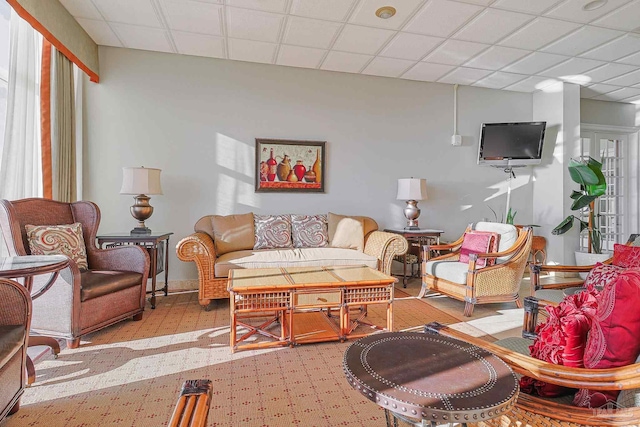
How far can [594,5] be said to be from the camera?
9.97 feet

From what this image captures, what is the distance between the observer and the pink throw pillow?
11.1 ft

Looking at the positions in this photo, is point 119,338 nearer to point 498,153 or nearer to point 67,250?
point 67,250

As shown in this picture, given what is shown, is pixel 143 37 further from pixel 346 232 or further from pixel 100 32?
pixel 346 232

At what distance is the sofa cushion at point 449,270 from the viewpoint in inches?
129

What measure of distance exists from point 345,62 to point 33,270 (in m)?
3.75

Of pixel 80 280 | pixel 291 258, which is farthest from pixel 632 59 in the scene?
pixel 80 280

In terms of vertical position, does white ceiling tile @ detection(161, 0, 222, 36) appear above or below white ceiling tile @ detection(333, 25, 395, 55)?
below

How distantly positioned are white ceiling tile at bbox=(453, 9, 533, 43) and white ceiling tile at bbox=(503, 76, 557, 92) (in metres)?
1.53

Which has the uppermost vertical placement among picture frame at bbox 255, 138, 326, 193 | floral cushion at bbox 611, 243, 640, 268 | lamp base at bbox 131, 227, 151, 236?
picture frame at bbox 255, 138, 326, 193

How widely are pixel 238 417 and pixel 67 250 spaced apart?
2025mm

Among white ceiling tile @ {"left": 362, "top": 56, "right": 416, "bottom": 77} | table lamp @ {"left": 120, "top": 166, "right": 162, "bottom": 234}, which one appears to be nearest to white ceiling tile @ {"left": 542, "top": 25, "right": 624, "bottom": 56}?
white ceiling tile @ {"left": 362, "top": 56, "right": 416, "bottom": 77}

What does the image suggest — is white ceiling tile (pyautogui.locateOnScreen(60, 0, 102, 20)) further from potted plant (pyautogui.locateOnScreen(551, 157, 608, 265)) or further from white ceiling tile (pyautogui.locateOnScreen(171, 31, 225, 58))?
potted plant (pyautogui.locateOnScreen(551, 157, 608, 265))

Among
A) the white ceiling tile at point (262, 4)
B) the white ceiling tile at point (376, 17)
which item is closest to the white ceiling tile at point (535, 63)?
the white ceiling tile at point (376, 17)

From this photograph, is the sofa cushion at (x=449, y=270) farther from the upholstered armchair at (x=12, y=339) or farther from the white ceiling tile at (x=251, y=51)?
the upholstered armchair at (x=12, y=339)
